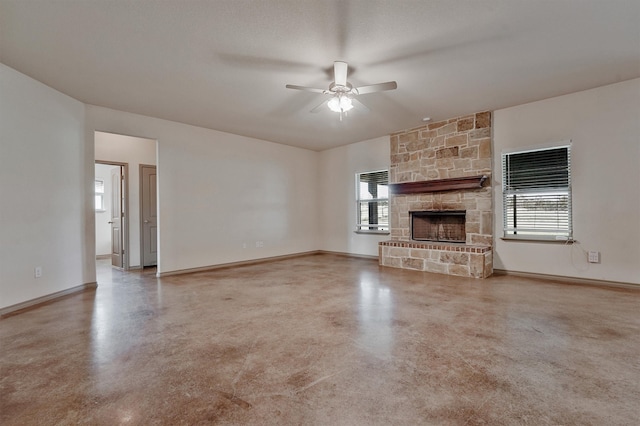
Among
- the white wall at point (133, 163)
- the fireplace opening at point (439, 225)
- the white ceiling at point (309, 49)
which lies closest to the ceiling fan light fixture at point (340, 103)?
the white ceiling at point (309, 49)

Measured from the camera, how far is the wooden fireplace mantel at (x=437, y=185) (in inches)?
197

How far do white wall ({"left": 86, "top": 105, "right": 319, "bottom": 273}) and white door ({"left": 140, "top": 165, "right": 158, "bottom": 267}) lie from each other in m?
1.22

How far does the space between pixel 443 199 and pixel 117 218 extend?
6454mm

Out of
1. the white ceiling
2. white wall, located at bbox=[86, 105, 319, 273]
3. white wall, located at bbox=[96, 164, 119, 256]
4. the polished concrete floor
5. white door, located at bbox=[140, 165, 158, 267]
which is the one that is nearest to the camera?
the polished concrete floor

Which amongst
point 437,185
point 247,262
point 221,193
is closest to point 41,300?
point 221,193

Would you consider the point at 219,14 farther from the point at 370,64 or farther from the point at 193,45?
the point at 370,64

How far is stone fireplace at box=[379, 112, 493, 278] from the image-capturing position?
499 cm

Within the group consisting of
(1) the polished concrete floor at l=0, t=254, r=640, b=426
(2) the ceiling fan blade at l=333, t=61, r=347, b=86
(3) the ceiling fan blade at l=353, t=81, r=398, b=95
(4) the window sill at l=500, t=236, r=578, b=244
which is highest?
(2) the ceiling fan blade at l=333, t=61, r=347, b=86

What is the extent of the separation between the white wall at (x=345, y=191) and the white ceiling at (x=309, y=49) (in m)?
2.12

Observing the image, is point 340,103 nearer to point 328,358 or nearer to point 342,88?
point 342,88

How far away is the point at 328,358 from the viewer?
2189 mm

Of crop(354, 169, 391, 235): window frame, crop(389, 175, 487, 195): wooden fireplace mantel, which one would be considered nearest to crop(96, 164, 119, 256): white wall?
crop(354, 169, 391, 235): window frame

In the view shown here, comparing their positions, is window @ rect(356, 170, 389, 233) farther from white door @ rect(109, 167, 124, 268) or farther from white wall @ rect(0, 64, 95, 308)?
white wall @ rect(0, 64, 95, 308)

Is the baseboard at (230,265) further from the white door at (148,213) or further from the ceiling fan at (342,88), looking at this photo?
the ceiling fan at (342,88)
